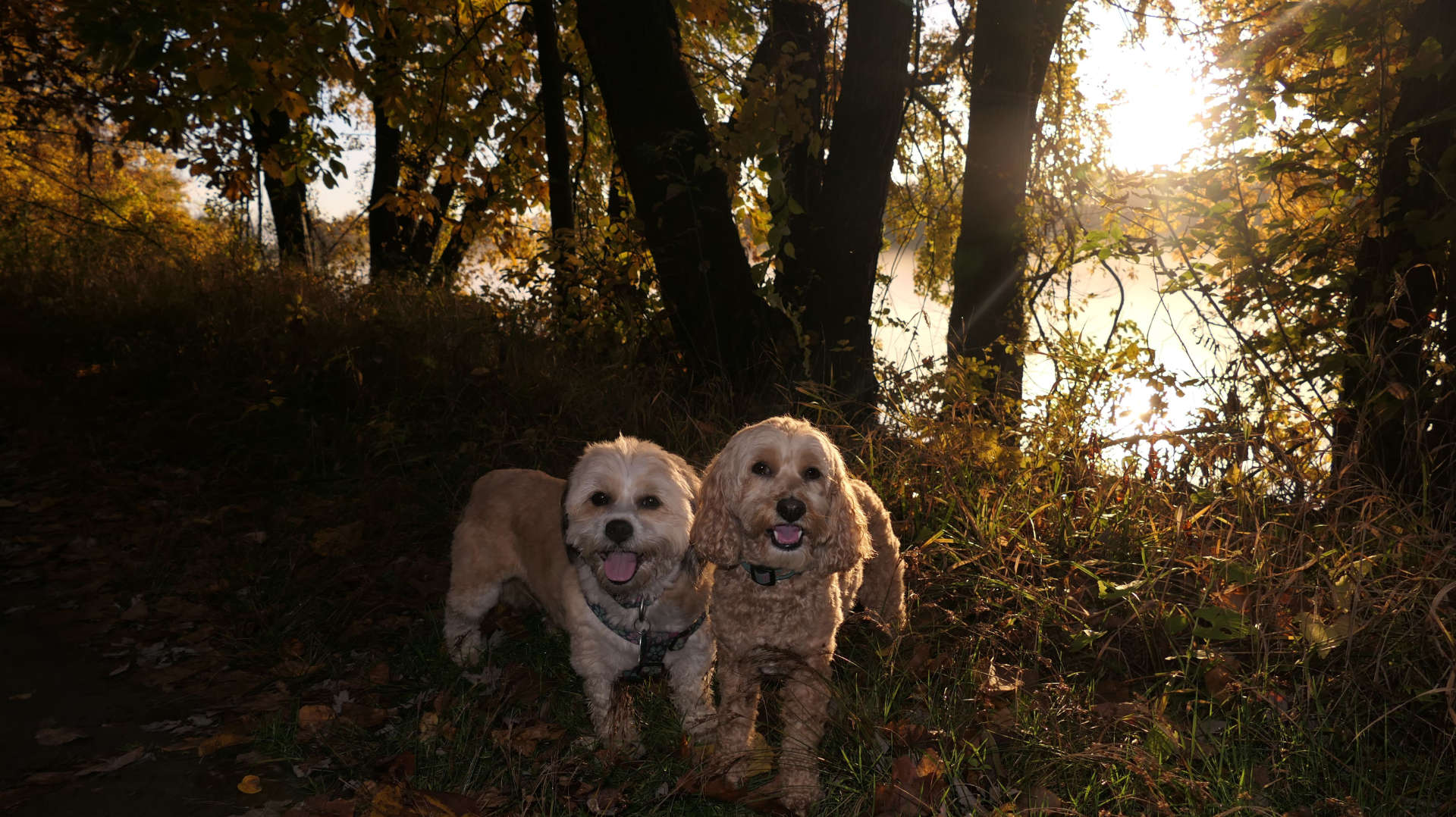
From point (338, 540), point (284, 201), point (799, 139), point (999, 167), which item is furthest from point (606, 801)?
point (284, 201)

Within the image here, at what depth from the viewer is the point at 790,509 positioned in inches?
128

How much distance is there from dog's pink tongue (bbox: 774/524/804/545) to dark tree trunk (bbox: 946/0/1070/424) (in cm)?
470

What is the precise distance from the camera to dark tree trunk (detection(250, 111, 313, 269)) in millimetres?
14094

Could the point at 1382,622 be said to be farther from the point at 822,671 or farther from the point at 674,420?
the point at 674,420

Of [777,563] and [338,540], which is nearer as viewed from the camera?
[777,563]

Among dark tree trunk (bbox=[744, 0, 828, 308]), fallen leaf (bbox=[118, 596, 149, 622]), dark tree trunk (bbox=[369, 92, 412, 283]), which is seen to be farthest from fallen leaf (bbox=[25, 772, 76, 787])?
dark tree trunk (bbox=[369, 92, 412, 283])

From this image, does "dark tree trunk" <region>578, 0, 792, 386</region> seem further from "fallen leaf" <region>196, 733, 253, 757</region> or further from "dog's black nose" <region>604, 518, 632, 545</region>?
"fallen leaf" <region>196, 733, 253, 757</region>

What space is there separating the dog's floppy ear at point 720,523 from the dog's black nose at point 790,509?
23cm

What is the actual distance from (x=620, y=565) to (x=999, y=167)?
594cm

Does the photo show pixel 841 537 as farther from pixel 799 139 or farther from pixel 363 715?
pixel 799 139

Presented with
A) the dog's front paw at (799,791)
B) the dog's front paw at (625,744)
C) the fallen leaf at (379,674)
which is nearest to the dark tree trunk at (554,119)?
the fallen leaf at (379,674)

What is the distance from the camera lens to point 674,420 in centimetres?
636

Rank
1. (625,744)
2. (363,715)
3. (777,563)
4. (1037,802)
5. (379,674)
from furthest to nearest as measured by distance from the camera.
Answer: (379,674), (363,715), (625,744), (777,563), (1037,802)

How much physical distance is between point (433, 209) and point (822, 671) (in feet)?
35.7
